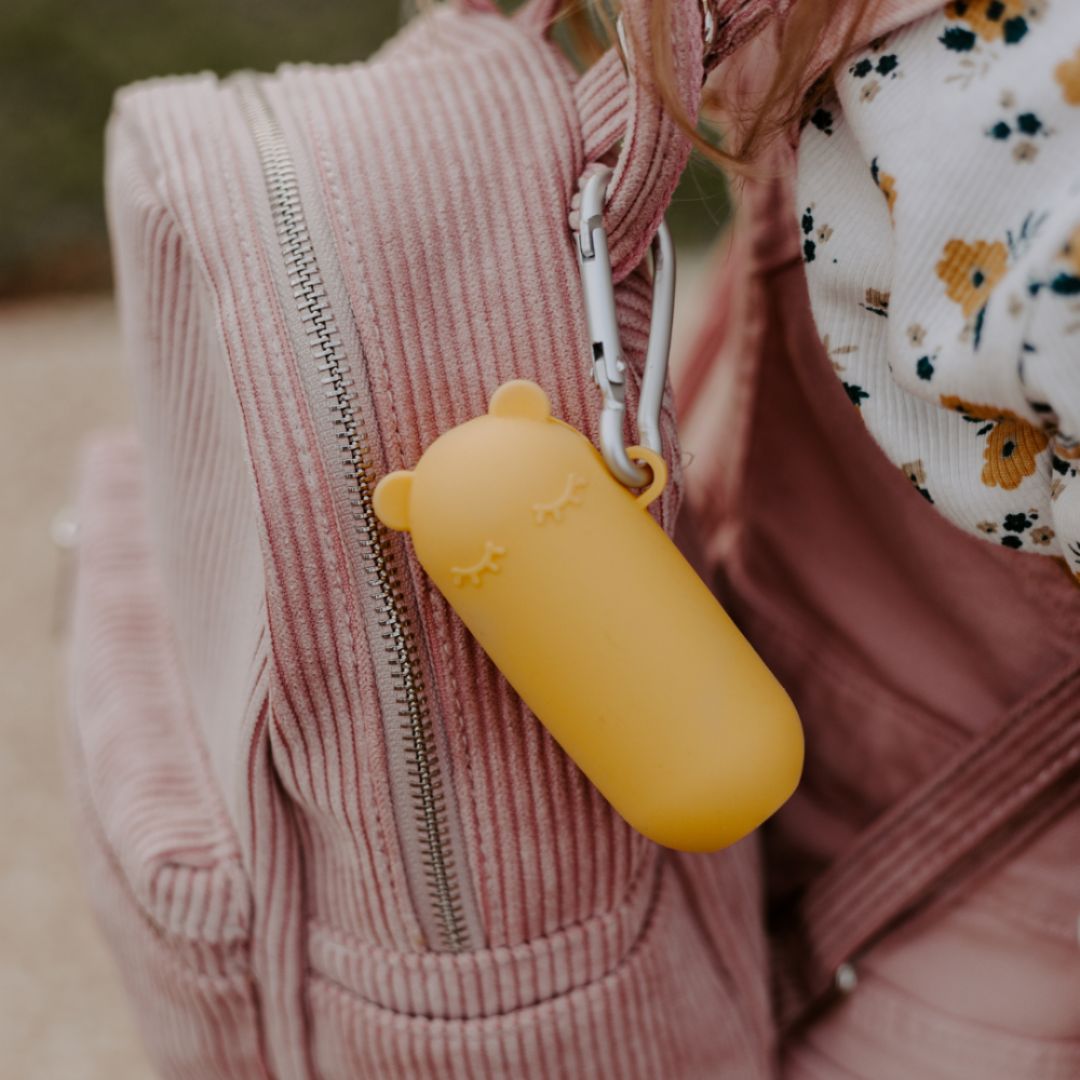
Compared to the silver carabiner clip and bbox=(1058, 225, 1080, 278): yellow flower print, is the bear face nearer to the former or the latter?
the silver carabiner clip

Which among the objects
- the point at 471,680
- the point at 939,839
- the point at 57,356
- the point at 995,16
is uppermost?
the point at 995,16

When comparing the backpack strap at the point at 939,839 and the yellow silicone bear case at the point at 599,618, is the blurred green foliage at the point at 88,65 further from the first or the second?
the yellow silicone bear case at the point at 599,618

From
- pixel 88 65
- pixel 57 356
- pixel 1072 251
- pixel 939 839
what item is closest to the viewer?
pixel 1072 251

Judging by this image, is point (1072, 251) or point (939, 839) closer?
point (1072, 251)

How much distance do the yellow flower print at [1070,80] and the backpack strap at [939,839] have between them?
0.23 metres

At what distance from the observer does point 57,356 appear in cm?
118

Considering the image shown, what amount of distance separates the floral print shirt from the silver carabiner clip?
66 mm

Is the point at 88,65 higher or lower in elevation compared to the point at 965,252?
lower

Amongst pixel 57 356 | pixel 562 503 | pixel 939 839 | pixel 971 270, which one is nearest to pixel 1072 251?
pixel 971 270

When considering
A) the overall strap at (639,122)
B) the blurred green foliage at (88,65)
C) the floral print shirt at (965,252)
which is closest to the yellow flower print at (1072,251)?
the floral print shirt at (965,252)

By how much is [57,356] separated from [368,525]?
35.5 inches

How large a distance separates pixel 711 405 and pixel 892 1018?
1.05 feet

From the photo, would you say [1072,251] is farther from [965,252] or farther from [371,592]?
[371,592]

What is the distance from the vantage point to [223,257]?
1.30 feet
